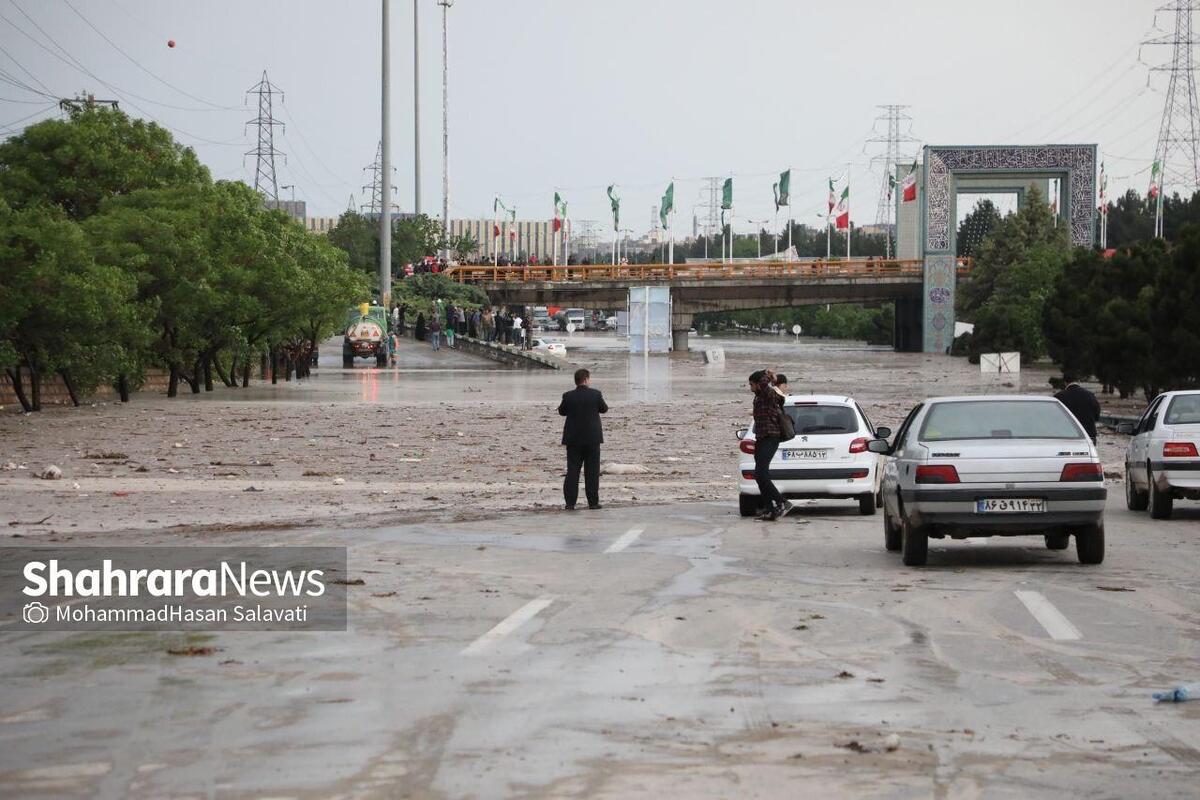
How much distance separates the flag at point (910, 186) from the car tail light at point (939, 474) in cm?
10626

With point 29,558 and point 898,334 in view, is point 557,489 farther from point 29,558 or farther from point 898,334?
point 898,334

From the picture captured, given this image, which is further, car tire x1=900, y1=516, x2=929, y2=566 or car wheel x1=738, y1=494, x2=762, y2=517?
Answer: car wheel x1=738, y1=494, x2=762, y2=517

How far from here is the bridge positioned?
126312mm

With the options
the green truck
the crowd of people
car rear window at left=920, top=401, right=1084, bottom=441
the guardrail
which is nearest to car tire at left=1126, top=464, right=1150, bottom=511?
car rear window at left=920, top=401, right=1084, bottom=441

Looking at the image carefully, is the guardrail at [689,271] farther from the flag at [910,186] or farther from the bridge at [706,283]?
the flag at [910,186]

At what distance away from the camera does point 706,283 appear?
419 ft

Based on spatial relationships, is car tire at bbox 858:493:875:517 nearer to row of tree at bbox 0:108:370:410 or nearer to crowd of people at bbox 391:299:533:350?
row of tree at bbox 0:108:370:410

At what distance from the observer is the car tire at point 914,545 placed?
1611cm

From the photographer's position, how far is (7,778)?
7.66 meters

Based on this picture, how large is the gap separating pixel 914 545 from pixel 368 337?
2849 inches

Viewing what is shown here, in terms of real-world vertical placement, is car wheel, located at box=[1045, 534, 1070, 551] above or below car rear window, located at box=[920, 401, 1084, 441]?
below

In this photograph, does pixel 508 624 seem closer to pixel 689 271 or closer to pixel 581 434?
pixel 581 434

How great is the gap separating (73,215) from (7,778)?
52.7 meters

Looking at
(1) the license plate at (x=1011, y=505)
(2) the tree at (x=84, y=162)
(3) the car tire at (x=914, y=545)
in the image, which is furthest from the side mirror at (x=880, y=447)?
(2) the tree at (x=84, y=162)
